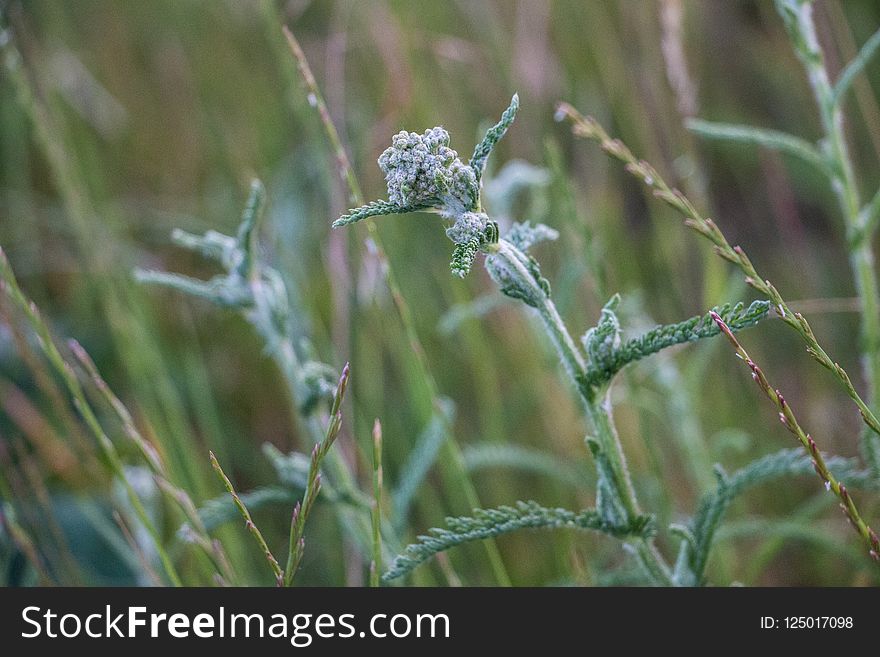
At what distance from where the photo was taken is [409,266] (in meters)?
2.37

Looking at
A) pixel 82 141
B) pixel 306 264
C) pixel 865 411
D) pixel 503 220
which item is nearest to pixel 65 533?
pixel 306 264

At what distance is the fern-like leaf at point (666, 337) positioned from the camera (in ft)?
3.06

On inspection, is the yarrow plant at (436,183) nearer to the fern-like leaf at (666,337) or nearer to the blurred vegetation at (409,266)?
the fern-like leaf at (666,337)

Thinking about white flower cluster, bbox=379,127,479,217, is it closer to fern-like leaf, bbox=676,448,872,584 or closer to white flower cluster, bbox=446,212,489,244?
white flower cluster, bbox=446,212,489,244

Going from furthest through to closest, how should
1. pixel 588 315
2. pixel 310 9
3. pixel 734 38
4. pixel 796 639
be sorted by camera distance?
pixel 310 9
pixel 734 38
pixel 588 315
pixel 796 639

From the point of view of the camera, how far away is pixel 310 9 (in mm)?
3402

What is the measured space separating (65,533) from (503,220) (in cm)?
128

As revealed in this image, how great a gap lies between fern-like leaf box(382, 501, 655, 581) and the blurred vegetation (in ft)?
0.67

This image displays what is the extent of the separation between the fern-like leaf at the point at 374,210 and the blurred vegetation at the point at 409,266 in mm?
515

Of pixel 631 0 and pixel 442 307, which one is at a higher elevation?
pixel 631 0

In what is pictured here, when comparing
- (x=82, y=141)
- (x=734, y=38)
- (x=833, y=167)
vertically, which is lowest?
(x=833, y=167)

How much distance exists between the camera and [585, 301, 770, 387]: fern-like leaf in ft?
3.06

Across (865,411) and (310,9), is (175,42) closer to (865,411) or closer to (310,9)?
(310,9)

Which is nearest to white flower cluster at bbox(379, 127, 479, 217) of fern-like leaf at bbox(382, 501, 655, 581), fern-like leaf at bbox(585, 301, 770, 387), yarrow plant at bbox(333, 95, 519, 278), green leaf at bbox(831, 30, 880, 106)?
yarrow plant at bbox(333, 95, 519, 278)
